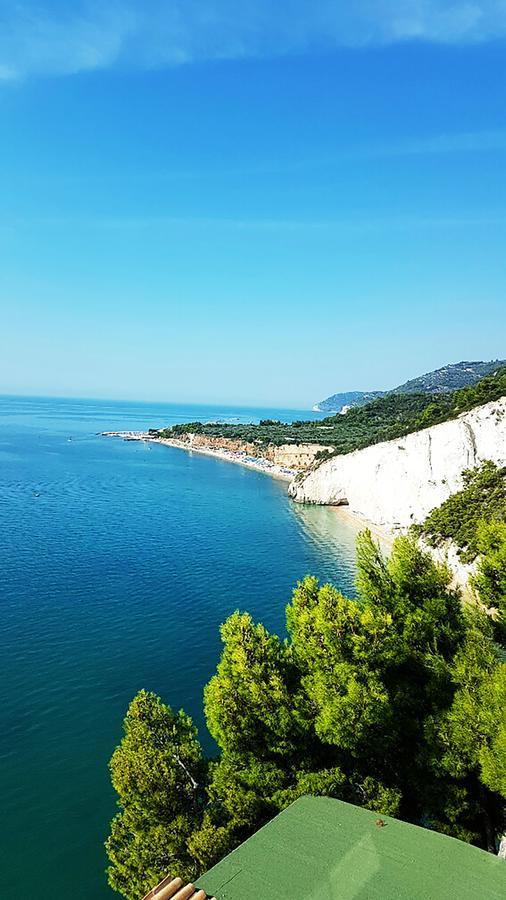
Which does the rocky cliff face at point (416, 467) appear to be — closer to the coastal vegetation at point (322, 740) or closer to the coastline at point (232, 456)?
the coastline at point (232, 456)

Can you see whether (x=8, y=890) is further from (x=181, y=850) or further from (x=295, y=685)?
(x=295, y=685)

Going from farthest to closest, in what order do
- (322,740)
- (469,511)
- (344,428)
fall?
(344,428) < (469,511) < (322,740)

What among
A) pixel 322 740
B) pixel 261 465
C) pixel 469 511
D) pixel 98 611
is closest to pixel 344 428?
pixel 261 465

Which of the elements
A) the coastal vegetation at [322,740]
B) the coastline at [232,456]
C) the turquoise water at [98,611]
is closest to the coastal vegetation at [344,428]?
the coastline at [232,456]

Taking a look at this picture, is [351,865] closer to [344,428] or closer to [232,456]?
[344,428]

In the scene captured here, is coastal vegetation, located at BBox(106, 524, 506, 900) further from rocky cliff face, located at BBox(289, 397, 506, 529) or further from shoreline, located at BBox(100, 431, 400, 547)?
rocky cliff face, located at BBox(289, 397, 506, 529)

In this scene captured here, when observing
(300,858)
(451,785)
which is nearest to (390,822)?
(300,858)
